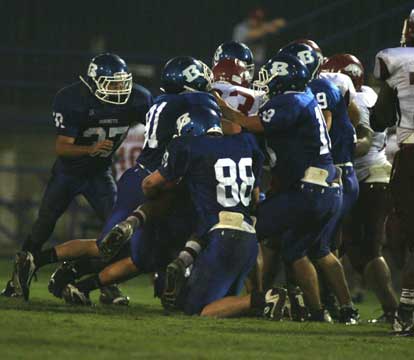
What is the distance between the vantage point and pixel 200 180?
753cm

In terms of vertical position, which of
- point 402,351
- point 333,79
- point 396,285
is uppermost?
point 333,79

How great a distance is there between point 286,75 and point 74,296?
1977 mm

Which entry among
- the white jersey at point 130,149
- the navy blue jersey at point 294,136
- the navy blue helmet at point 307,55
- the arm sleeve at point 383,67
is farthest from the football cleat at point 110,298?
the white jersey at point 130,149

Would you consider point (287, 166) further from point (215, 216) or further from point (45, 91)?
point (45, 91)

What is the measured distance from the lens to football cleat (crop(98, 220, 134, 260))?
7457 mm

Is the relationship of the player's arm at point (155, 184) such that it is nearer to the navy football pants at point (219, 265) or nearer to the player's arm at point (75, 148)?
the navy football pants at point (219, 265)

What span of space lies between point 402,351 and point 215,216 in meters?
1.56

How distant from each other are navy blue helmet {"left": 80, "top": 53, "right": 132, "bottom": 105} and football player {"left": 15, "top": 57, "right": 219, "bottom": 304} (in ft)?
1.79

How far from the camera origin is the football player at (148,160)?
8141mm

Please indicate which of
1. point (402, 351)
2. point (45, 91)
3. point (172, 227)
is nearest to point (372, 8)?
point (45, 91)

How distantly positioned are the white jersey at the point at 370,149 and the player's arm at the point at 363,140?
5 cm

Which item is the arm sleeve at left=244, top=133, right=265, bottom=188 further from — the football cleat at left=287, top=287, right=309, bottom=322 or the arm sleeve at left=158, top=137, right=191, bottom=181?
the football cleat at left=287, top=287, right=309, bottom=322

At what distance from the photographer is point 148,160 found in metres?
8.35

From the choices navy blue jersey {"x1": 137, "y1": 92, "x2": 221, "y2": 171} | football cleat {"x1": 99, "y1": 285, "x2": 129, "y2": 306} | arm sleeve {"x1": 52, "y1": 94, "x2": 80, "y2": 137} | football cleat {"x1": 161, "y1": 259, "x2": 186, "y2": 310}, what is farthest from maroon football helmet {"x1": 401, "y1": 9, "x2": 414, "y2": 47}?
football cleat {"x1": 99, "y1": 285, "x2": 129, "y2": 306}
